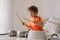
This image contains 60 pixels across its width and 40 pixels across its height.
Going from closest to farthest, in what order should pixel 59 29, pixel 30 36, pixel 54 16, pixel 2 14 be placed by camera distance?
1. pixel 30 36
2. pixel 59 29
3. pixel 54 16
4. pixel 2 14

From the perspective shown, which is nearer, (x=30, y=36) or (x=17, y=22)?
(x=30, y=36)

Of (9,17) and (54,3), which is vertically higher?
(54,3)

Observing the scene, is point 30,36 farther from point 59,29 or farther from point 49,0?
point 49,0

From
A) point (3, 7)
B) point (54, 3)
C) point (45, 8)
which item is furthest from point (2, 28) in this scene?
point (54, 3)

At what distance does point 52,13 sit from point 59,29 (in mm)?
682

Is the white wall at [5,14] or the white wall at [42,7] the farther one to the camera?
the white wall at [5,14]

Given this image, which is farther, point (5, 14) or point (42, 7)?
point (5, 14)

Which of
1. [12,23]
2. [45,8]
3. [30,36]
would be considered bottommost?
[30,36]

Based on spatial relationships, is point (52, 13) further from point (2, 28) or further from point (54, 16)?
point (2, 28)

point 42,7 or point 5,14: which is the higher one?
point 42,7

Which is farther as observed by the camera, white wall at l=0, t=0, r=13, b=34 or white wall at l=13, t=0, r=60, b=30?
white wall at l=0, t=0, r=13, b=34

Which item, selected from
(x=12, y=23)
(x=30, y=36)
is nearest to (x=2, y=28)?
(x=12, y=23)

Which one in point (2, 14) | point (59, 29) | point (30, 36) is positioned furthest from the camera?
point (2, 14)

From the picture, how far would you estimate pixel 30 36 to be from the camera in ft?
4.46
